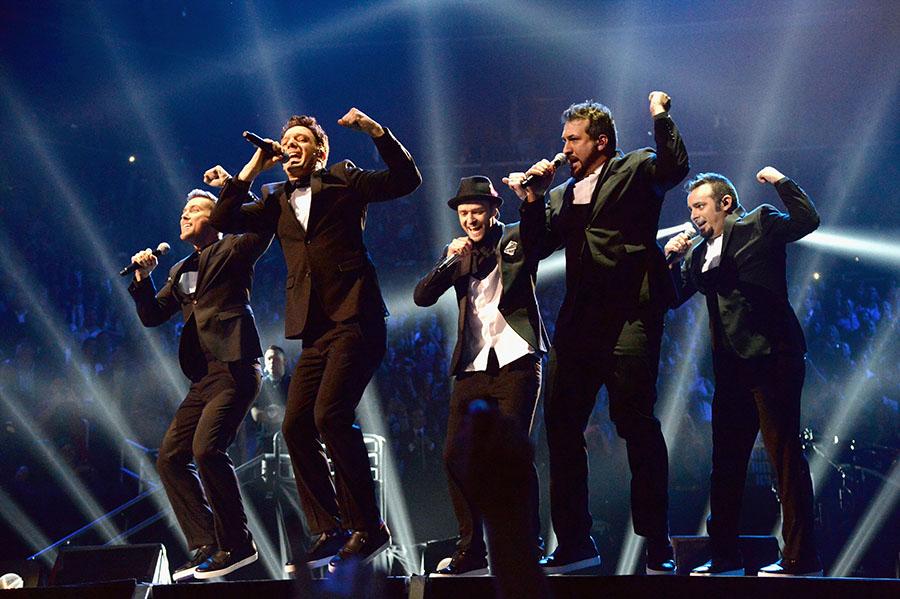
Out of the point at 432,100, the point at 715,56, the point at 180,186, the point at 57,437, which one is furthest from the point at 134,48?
the point at 715,56

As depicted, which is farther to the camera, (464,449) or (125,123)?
(125,123)

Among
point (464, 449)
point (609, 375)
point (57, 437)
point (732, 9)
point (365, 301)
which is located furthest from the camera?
point (732, 9)

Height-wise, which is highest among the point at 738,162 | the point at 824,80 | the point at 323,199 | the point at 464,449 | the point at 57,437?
the point at 464,449

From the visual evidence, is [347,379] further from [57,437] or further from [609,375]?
[57,437]

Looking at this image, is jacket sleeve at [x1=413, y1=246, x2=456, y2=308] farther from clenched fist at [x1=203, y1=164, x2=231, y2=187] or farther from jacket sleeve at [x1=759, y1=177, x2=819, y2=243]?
jacket sleeve at [x1=759, y1=177, x2=819, y2=243]

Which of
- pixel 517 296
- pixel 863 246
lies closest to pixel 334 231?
pixel 517 296

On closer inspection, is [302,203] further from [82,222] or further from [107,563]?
[82,222]

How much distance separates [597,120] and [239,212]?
1.62 meters

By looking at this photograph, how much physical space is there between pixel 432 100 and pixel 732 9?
12.9 feet

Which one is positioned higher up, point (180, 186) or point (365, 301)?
point (365, 301)

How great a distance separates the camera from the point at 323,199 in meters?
3.89

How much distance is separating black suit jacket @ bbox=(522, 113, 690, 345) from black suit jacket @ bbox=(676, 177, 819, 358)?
0.44 metres

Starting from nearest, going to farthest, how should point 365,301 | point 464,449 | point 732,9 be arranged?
point 464,449 → point 365,301 → point 732,9

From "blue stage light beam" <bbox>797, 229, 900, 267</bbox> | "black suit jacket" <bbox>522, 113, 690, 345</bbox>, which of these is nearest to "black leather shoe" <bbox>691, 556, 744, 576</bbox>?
"black suit jacket" <bbox>522, 113, 690, 345</bbox>
